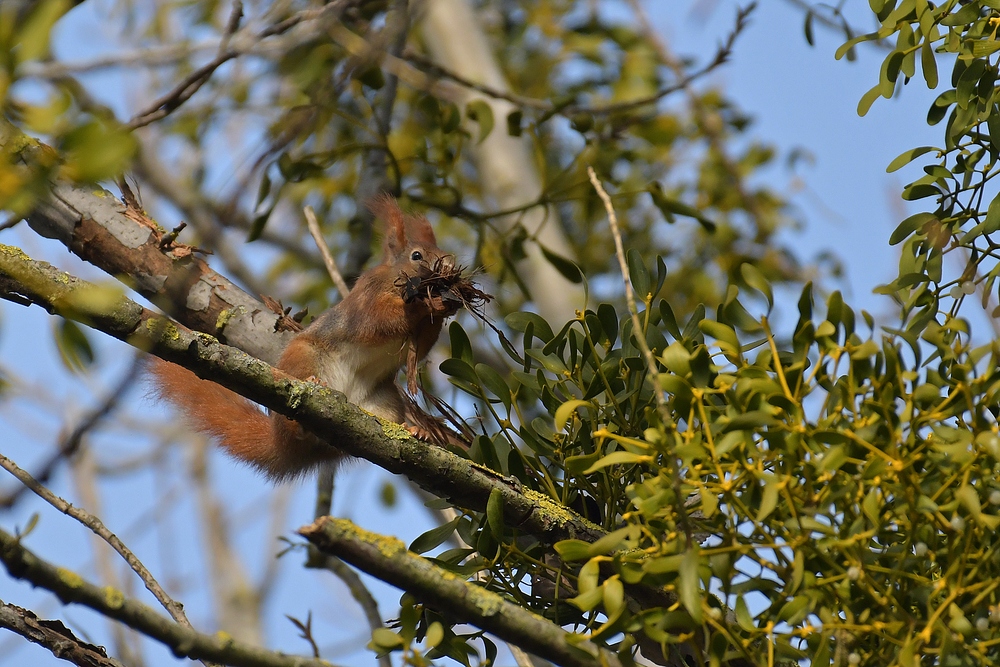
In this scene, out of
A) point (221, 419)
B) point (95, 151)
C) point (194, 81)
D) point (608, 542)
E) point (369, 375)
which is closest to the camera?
point (95, 151)

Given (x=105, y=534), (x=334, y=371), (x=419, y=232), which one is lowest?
(x=105, y=534)

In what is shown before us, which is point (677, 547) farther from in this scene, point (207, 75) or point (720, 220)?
point (720, 220)

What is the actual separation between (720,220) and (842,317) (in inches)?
90.6

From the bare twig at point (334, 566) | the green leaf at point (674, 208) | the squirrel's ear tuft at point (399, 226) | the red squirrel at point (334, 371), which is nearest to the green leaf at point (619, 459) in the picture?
the red squirrel at point (334, 371)

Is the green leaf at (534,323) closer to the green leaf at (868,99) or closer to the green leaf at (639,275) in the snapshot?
the green leaf at (639,275)

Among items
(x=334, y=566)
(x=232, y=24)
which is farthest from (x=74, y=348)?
(x=334, y=566)

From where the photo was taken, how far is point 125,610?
844 millimetres

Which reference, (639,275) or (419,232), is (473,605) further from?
(419,232)

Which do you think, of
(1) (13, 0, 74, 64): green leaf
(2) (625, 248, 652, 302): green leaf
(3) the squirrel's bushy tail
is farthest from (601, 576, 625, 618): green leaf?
(3) the squirrel's bushy tail

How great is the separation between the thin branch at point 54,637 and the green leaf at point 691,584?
2.33 feet

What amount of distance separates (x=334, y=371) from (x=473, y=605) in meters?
1.14

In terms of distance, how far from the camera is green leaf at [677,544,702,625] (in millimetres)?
912

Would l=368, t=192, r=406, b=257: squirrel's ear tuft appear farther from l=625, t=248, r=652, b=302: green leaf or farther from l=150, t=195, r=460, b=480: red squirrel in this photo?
l=625, t=248, r=652, b=302: green leaf

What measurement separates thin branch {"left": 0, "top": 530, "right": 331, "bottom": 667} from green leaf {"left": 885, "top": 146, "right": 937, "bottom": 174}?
1.00 meters
